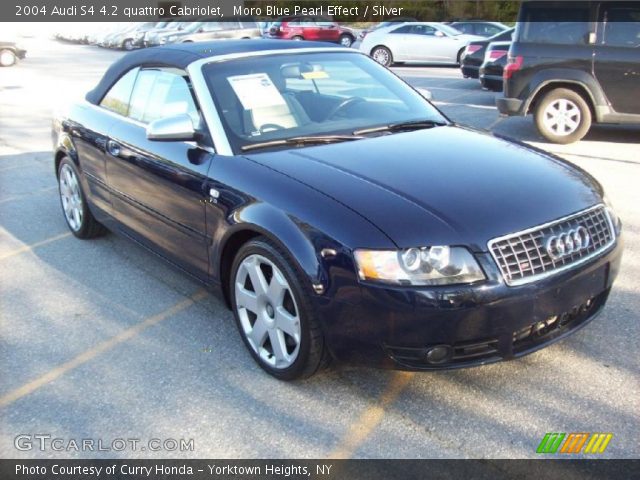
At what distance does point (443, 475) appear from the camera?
8.48 feet

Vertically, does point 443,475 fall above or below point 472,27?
below

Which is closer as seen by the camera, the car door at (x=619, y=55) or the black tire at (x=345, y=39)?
the car door at (x=619, y=55)

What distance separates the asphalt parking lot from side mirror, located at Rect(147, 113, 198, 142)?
116cm

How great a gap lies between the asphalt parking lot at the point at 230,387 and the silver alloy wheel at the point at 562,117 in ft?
12.9

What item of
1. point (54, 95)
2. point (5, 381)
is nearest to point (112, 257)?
point (5, 381)

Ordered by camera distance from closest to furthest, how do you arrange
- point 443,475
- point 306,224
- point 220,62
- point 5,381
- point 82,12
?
point 443,475
point 306,224
point 5,381
point 220,62
point 82,12

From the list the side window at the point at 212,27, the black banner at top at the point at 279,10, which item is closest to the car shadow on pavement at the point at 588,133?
the side window at the point at 212,27

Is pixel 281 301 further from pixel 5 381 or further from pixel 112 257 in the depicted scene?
pixel 112 257

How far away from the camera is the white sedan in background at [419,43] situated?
725 inches

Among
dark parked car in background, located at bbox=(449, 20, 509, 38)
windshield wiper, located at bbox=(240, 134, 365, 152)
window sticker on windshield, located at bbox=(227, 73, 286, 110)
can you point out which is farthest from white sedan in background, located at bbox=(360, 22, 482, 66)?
windshield wiper, located at bbox=(240, 134, 365, 152)

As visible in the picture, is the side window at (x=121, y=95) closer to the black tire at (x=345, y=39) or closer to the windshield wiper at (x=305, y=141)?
the windshield wiper at (x=305, y=141)

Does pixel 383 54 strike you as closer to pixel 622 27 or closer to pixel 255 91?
pixel 622 27

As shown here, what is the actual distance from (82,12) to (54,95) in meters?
24.3

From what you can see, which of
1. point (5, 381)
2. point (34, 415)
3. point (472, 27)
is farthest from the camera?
A: point (472, 27)
